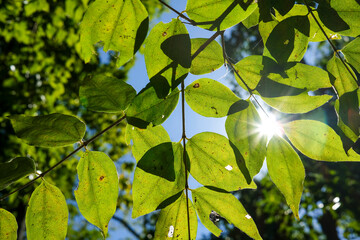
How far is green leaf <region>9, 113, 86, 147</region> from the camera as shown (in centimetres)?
62

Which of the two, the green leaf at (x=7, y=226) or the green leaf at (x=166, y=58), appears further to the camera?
the green leaf at (x=7, y=226)

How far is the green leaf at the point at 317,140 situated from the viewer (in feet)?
2.09

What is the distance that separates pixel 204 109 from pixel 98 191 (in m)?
0.31

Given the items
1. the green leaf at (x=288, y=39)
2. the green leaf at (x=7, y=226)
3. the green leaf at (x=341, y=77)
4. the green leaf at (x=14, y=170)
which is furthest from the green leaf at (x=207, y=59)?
the green leaf at (x=7, y=226)

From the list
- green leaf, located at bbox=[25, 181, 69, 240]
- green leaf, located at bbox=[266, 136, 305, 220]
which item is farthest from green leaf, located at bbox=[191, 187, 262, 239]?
green leaf, located at bbox=[25, 181, 69, 240]

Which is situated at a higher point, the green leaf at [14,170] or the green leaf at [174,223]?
the green leaf at [14,170]

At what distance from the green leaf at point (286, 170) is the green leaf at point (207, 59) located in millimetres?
218

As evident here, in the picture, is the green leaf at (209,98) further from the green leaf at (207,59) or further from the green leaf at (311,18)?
the green leaf at (311,18)

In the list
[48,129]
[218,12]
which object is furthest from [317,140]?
[48,129]

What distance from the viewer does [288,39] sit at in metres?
0.60

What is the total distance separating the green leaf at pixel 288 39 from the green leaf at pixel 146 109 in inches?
9.7

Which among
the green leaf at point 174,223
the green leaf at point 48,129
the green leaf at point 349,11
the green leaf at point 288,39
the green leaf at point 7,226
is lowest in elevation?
the green leaf at point 174,223

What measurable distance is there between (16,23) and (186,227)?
564 centimetres

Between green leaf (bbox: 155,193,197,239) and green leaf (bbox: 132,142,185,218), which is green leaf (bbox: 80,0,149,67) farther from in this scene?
green leaf (bbox: 155,193,197,239)
